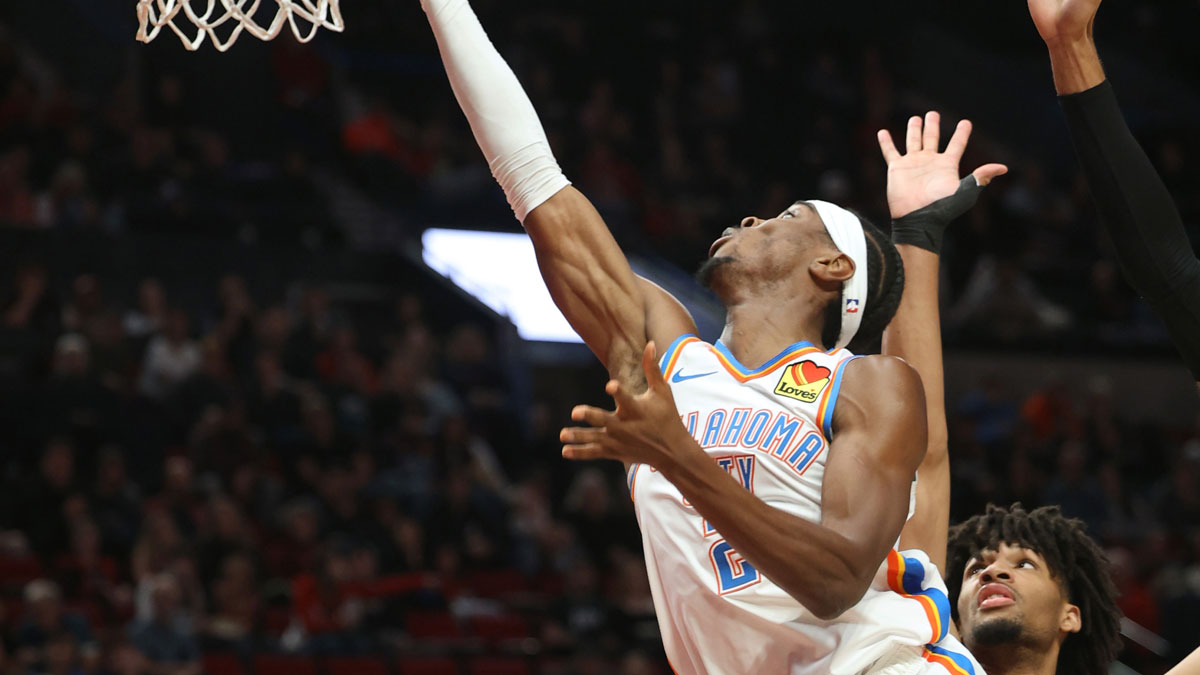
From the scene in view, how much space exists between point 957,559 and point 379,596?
18.9 ft

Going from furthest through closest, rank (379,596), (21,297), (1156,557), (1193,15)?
(1193,15) < (1156,557) < (21,297) < (379,596)

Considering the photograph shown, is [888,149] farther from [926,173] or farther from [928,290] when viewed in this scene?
[928,290]

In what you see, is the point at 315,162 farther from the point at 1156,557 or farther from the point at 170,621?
the point at 1156,557

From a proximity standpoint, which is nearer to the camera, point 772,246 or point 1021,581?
point 772,246

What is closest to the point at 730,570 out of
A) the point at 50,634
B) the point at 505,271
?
the point at 50,634

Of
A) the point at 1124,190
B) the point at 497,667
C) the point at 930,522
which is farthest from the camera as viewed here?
the point at 497,667

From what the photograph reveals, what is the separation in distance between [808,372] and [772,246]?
1.19 ft

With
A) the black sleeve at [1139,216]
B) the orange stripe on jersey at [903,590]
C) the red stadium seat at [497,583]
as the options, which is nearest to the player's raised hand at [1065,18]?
the black sleeve at [1139,216]

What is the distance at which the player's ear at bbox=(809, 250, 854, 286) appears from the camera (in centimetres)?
316

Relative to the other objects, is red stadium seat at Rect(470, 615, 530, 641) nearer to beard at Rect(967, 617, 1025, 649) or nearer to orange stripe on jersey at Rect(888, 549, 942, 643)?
beard at Rect(967, 617, 1025, 649)

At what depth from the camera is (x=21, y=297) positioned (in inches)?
408

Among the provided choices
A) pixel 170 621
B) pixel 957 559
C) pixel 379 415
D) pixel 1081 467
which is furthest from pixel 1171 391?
pixel 957 559

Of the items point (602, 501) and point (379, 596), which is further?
point (602, 501)

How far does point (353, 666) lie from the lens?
27.6 feet
